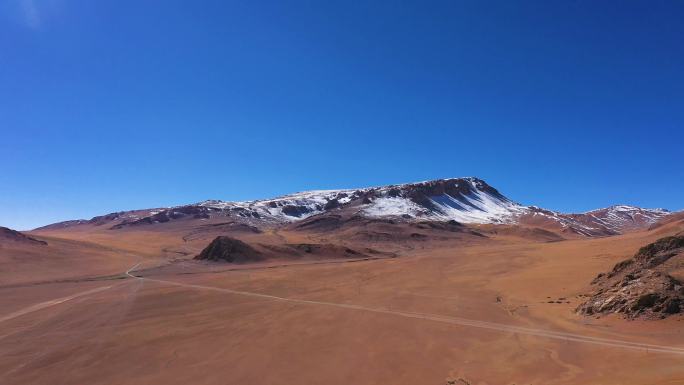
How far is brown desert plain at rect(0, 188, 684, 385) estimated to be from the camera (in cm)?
1540

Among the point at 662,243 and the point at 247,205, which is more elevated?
the point at 247,205

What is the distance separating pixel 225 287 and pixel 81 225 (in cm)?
17757

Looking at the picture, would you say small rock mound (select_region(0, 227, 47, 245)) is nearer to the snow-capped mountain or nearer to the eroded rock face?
the eroded rock face

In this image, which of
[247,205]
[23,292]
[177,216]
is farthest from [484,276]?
[247,205]

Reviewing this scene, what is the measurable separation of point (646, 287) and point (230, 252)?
54.3 metres

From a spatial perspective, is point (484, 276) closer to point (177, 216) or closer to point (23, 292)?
point (23, 292)

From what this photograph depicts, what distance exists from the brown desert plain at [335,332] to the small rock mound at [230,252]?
19.3 meters

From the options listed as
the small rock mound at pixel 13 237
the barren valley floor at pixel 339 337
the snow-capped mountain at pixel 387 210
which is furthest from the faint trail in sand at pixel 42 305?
the snow-capped mountain at pixel 387 210

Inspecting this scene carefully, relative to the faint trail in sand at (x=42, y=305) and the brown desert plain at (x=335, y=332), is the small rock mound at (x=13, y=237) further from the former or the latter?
the faint trail in sand at (x=42, y=305)

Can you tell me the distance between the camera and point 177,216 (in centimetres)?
16362

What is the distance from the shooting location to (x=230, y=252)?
66.4 metres

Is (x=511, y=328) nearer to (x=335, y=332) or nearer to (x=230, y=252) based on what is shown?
(x=335, y=332)

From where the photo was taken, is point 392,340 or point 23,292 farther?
point 23,292

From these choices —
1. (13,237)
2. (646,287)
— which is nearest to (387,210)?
(13,237)
